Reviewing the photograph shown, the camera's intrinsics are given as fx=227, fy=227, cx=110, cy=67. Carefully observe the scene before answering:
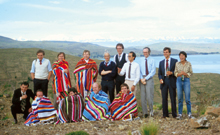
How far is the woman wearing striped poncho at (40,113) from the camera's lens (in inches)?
255

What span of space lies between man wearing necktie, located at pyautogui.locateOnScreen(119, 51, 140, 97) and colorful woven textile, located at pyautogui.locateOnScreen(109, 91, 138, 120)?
299 millimetres

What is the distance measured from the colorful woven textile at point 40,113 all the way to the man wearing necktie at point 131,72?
7.75ft

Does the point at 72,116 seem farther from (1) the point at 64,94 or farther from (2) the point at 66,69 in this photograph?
(2) the point at 66,69

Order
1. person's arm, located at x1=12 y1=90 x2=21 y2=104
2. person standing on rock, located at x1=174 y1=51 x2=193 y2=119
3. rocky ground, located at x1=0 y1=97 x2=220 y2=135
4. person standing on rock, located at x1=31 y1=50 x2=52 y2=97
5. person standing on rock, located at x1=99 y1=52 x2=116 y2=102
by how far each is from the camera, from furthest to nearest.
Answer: person standing on rock, located at x1=31 y1=50 x2=52 y2=97 < person standing on rock, located at x1=99 y1=52 x2=116 y2=102 < person's arm, located at x1=12 y1=90 x2=21 y2=104 < person standing on rock, located at x1=174 y1=51 x2=193 y2=119 < rocky ground, located at x1=0 y1=97 x2=220 y2=135

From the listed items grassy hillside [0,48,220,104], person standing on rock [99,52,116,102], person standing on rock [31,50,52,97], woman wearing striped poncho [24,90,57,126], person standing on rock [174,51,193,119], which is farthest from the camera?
grassy hillside [0,48,220,104]

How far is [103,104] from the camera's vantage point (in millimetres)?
6664

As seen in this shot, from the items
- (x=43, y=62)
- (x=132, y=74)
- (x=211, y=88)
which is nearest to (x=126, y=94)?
(x=132, y=74)

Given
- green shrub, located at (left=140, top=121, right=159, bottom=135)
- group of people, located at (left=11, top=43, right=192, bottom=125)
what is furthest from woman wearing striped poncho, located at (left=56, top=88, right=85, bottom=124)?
green shrub, located at (left=140, top=121, right=159, bottom=135)

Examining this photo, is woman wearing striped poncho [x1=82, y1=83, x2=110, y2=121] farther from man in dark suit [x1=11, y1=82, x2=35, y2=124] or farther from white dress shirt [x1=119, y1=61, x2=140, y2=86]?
man in dark suit [x1=11, y1=82, x2=35, y2=124]

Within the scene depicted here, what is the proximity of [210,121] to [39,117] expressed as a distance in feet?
15.0

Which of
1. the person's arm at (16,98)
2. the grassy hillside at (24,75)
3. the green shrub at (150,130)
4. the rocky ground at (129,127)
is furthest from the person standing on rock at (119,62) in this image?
the grassy hillside at (24,75)

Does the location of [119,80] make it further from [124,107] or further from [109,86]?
[124,107]

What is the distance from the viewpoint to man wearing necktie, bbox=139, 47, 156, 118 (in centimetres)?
665

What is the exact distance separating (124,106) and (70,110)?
1570 mm
